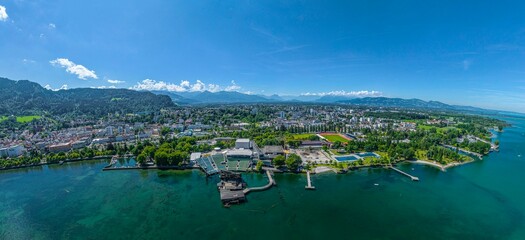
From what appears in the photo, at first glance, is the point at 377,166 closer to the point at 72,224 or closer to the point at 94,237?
the point at 94,237

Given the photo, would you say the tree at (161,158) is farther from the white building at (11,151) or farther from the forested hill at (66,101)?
the forested hill at (66,101)

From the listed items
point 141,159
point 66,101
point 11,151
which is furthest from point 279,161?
point 66,101

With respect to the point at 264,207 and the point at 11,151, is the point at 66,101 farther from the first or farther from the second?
the point at 264,207

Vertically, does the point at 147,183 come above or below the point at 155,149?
below

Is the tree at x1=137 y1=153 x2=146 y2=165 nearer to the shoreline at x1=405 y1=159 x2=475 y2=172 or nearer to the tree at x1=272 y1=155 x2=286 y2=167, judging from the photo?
the tree at x1=272 y1=155 x2=286 y2=167

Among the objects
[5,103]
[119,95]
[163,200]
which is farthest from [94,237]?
[119,95]

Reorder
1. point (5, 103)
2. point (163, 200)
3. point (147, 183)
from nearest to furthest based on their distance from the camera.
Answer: point (163, 200) → point (147, 183) → point (5, 103)

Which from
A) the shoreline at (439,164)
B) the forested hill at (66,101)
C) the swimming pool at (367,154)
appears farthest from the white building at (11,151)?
the forested hill at (66,101)
